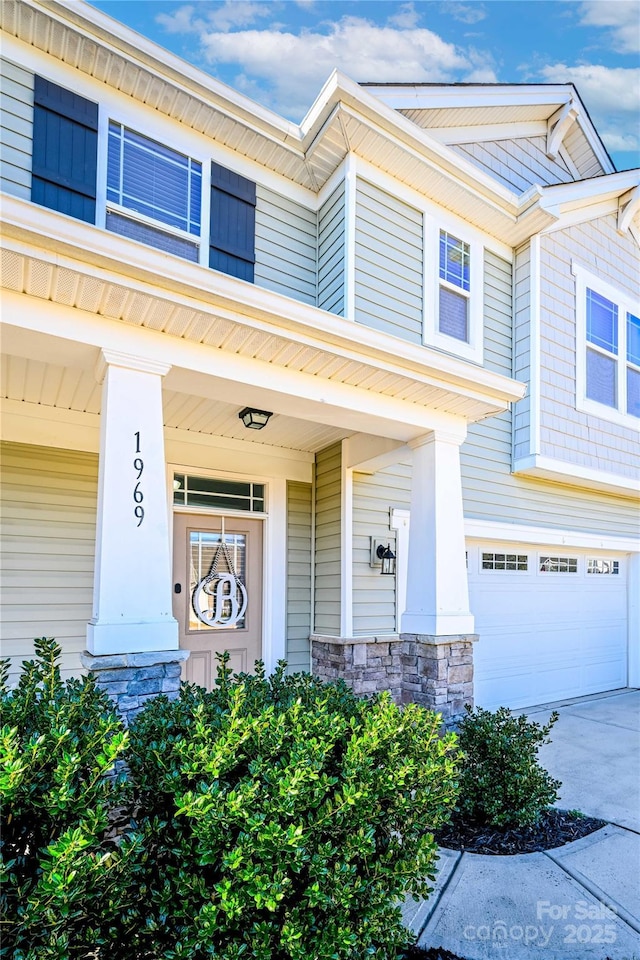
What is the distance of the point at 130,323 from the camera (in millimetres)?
3201

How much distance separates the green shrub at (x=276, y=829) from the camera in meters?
1.90

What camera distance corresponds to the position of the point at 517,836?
3.48 metres

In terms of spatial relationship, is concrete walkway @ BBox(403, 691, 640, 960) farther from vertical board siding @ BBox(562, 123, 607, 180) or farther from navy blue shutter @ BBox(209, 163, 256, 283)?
vertical board siding @ BBox(562, 123, 607, 180)

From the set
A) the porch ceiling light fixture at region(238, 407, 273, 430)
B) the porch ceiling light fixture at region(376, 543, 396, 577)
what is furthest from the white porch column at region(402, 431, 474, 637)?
the porch ceiling light fixture at region(238, 407, 273, 430)

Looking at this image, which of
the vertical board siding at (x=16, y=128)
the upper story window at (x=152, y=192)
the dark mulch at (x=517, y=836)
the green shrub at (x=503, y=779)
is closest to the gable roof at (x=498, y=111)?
the upper story window at (x=152, y=192)

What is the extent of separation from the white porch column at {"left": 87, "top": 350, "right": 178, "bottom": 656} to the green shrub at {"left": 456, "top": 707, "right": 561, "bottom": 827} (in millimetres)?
2061

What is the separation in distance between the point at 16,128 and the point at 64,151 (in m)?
0.35

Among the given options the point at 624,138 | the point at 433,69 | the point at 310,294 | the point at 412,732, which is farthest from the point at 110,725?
the point at 624,138

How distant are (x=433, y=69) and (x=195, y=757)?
25.9ft

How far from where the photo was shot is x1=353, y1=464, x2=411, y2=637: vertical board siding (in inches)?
227

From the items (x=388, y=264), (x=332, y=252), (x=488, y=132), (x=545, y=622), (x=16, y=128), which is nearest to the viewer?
(x=16, y=128)

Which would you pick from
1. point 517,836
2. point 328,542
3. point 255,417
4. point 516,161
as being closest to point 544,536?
point 328,542

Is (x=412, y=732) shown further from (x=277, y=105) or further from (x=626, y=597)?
(x=626, y=597)

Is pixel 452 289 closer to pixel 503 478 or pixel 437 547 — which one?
pixel 503 478
